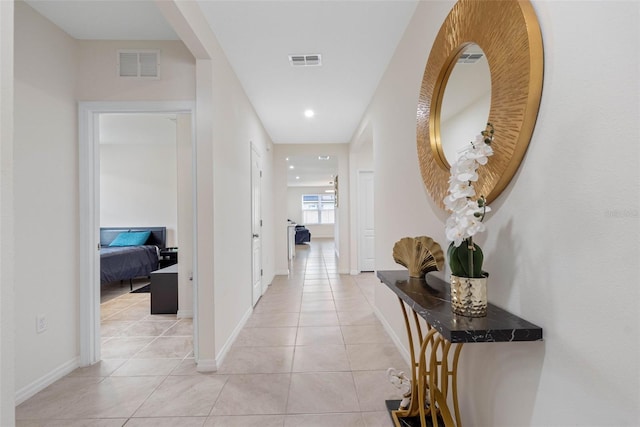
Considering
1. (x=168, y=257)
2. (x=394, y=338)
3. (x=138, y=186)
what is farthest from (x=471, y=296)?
(x=138, y=186)

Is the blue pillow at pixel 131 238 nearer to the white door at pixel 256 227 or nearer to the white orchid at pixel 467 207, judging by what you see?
the white door at pixel 256 227

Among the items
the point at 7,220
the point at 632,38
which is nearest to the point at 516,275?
the point at 632,38

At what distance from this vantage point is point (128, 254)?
16.0 feet

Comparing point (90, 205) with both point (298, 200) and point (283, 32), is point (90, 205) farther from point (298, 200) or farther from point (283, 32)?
point (298, 200)

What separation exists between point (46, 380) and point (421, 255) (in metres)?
2.71

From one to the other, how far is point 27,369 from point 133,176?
5031mm

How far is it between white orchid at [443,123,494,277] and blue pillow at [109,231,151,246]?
603cm

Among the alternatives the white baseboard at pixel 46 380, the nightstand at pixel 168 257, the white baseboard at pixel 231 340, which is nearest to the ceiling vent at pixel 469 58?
the white baseboard at pixel 231 340

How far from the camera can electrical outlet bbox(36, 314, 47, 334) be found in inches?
80.5

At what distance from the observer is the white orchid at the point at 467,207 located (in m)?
1.02

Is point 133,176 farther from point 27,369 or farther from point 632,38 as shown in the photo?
point 632,38

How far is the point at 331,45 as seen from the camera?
8.10 feet

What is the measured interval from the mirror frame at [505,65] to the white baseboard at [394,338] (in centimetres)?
147

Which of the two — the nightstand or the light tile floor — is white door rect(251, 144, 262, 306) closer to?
the light tile floor
